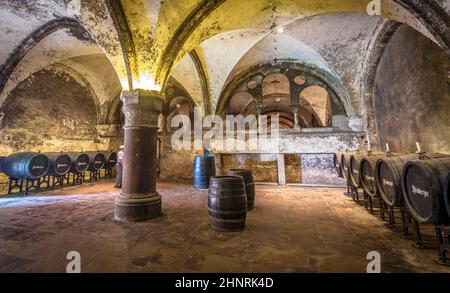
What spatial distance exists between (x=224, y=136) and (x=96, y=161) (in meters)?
5.41

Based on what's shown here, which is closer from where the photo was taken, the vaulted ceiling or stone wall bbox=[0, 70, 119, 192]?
the vaulted ceiling

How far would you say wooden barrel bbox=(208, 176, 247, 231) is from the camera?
3111 mm

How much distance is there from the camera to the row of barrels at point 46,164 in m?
5.93

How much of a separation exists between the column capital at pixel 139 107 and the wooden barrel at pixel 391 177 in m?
4.01

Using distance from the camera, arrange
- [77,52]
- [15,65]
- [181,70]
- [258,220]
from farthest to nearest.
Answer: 1. [181,70]
2. [77,52]
3. [15,65]
4. [258,220]

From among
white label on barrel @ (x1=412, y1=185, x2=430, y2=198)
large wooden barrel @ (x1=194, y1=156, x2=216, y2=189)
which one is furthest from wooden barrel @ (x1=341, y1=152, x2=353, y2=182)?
large wooden barrel @ (x1=194, y1=156, x2=216, y2=189)

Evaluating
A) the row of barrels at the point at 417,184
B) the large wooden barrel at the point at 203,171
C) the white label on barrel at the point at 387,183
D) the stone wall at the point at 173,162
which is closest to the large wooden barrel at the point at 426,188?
the row of barrels at the point at 417,184

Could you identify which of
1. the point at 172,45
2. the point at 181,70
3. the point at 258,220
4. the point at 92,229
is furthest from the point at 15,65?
the point at 258,220

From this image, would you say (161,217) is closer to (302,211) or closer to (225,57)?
(302,211)

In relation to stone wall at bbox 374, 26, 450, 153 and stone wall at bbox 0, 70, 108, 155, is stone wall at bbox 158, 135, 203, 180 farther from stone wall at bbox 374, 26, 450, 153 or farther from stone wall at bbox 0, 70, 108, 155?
stone wall at bbox 374, 26, 450, 153

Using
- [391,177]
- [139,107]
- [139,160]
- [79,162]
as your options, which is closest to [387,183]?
[391,177]

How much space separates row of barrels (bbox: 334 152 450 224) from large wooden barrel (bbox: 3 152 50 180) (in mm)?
8509

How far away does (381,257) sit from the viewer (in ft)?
7.62
